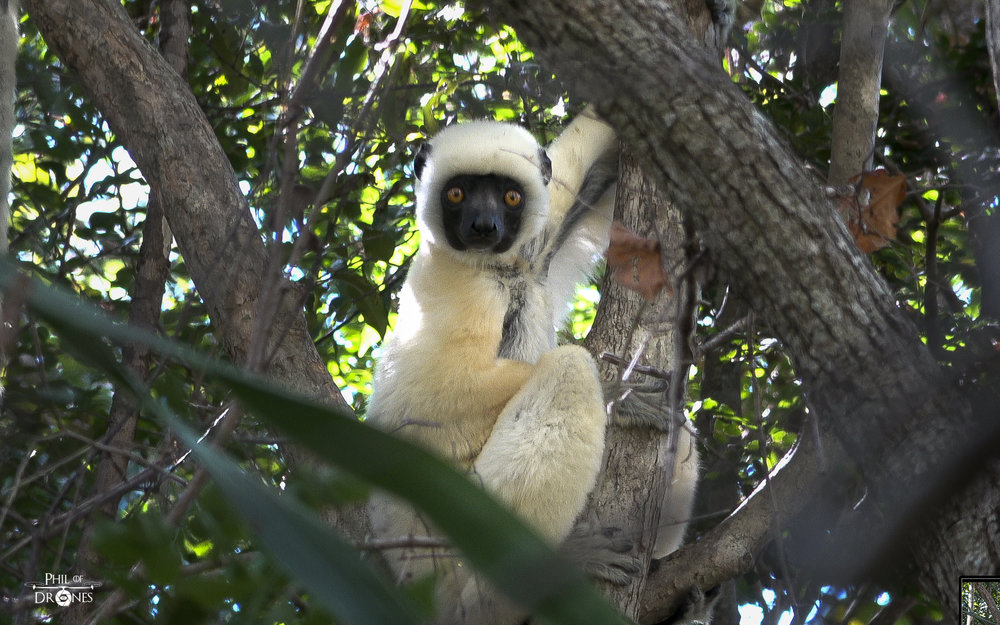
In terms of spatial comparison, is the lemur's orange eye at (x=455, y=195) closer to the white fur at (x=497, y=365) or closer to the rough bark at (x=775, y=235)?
the white fur at (x=497, y=365)

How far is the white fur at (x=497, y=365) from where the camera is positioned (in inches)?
155

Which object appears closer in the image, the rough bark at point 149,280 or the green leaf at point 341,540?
the green leaf at point 341,540

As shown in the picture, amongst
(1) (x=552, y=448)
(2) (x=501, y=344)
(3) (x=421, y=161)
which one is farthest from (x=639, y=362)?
(3) (x=421, y=161)

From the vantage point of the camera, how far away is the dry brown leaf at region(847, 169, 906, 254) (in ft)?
11.2

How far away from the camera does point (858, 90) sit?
13.7 ft

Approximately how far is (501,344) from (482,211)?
2.31ft

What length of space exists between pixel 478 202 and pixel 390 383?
1.11 m

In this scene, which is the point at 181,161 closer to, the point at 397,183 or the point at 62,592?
the point at 397,183

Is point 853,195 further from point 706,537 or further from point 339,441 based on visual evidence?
point 339,441

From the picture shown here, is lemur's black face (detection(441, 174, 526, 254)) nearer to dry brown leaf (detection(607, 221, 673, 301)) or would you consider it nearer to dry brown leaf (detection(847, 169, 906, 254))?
dry brown leaf (detection(607, 221, 673, 301))

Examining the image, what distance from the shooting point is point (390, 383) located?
15.2 ft

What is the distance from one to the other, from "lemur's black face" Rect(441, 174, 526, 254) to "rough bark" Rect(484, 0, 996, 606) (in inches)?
79.9

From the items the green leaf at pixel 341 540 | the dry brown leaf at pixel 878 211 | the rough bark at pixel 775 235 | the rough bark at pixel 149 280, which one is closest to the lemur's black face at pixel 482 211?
the rough bark at pixel 149 280

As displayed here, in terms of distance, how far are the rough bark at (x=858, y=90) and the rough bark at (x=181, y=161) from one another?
246cm
